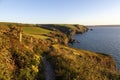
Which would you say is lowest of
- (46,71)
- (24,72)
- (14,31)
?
(46,71)

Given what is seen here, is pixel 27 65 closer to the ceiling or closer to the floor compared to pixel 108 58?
closer to the ceiling

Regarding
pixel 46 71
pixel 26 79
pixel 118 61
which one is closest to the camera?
pixel 26 79


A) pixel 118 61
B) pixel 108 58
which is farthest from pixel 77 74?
pixel 118 61

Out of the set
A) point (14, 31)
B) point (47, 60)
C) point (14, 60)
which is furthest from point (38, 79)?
point (14, 31)

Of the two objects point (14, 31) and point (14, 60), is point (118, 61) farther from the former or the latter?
point (14, 60)

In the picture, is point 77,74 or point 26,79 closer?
point 26,79

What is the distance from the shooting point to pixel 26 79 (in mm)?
20391

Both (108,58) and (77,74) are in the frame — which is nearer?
(77,74)

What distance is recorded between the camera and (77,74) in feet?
74.5

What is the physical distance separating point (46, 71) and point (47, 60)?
221 inches

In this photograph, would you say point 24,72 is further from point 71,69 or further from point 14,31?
point 14,31

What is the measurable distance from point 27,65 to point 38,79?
212cm

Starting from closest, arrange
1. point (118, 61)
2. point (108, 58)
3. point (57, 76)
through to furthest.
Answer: point (57, 76) → point (108, 58) → point (118, 61)

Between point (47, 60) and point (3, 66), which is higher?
point (3, 66)
